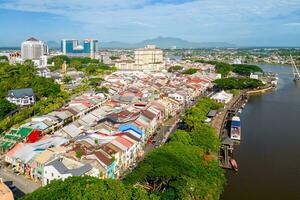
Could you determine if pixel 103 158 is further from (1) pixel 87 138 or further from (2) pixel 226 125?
(2) pixel 226 125

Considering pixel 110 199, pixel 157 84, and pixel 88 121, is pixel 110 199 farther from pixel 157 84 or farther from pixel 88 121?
pixel 157 84

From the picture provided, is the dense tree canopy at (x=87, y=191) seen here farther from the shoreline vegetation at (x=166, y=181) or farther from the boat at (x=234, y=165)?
the boat at (x=234, y=165)

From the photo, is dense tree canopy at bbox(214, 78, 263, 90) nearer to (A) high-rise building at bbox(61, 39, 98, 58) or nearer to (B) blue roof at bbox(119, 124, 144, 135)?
(B) blue roof at bbox(119, 124, 144, 135)

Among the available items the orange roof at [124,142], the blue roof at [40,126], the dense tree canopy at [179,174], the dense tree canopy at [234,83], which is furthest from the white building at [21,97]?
the dense tree canopy at [234,83]

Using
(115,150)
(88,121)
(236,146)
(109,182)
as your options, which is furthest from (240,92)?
(109,182)

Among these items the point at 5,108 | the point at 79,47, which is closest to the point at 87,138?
the point at 5,108
